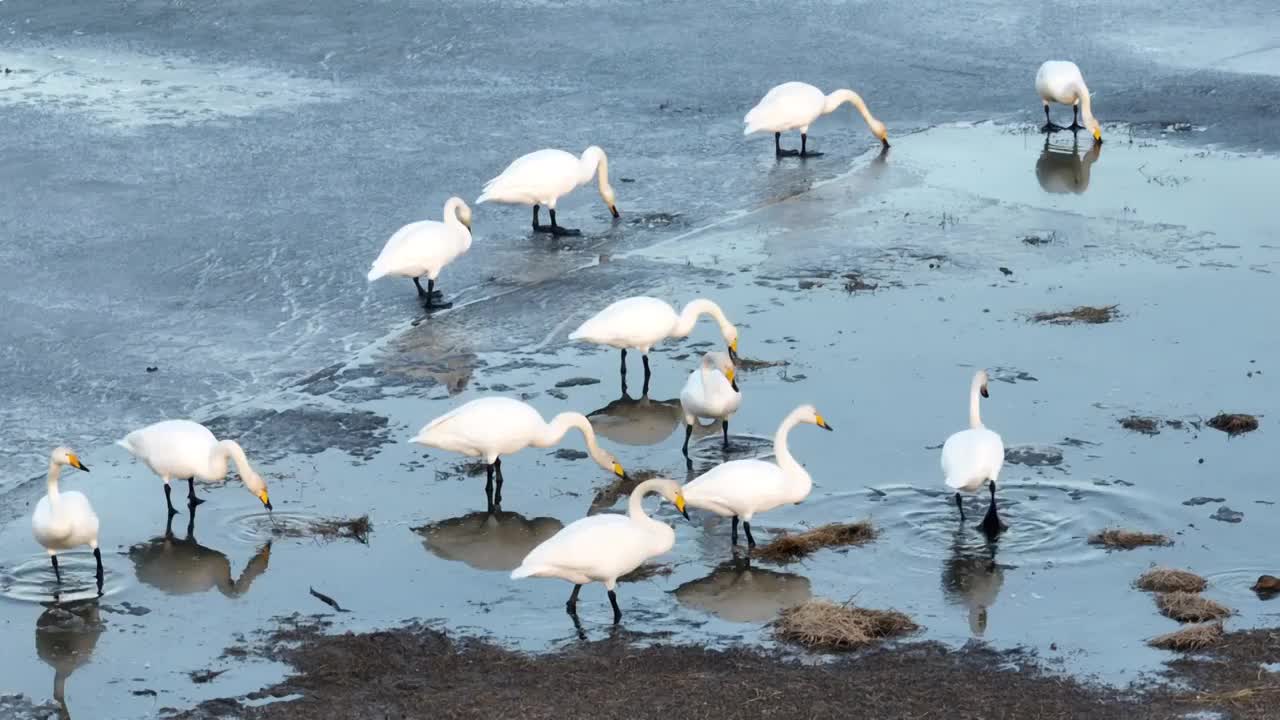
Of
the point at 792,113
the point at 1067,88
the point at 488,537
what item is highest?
the point at 1067,88

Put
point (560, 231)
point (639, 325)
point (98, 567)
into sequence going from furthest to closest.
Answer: point (560, 231) → point (639, 325) → point (98, 567)

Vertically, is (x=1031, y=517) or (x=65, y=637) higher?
(x=1031, y=517)

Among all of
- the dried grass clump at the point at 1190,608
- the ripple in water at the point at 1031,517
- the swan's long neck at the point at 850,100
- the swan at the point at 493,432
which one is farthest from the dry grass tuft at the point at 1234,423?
the swan's long neck at the point at 850,100

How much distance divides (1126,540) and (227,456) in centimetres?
498

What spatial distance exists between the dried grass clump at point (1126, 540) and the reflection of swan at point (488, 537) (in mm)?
2967

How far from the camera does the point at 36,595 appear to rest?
9188 mm

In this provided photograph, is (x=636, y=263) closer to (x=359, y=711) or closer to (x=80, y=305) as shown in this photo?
(x=80, y=305)

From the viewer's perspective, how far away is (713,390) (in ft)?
35.2

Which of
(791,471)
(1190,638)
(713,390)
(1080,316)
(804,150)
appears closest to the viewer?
(1190,638)

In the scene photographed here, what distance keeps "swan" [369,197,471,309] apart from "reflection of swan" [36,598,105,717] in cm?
484

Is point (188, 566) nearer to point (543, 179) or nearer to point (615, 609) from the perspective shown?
point (615, 609)

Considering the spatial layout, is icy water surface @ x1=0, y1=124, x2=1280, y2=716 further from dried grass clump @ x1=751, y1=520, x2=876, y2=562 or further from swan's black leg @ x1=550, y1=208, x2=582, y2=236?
swan's black leg @ x1=550, y1=208, x2=582, y2=236

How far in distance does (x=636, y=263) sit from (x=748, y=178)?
8.99ft

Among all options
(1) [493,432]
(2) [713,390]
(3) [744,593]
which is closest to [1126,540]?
(3) [744,593]
